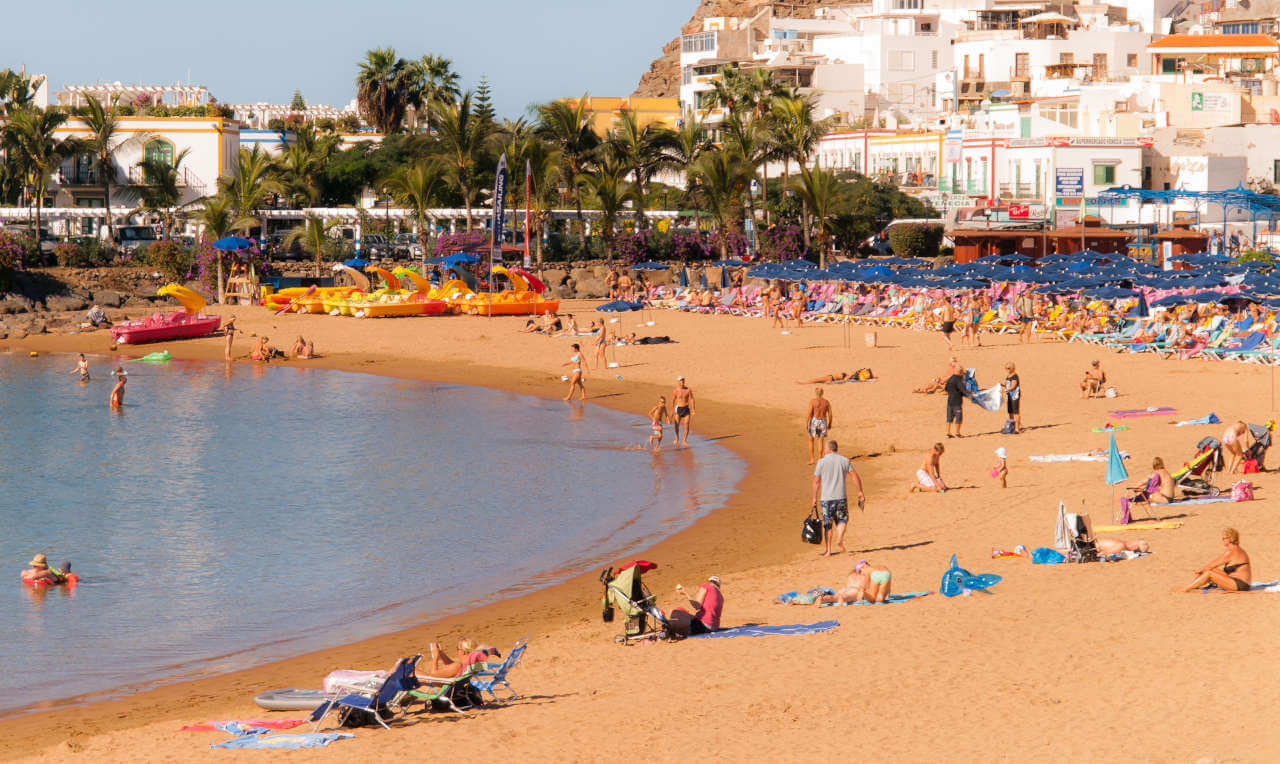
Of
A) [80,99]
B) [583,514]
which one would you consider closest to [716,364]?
[583,514]

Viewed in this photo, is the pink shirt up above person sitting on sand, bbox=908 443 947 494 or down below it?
below

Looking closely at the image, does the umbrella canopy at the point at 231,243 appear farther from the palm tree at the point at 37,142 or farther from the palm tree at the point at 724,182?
the palm tree at the point at 724,182

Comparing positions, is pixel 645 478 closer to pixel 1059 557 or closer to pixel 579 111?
pixel 1059 557

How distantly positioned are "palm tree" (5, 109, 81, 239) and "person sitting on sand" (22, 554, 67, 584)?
43.0 m

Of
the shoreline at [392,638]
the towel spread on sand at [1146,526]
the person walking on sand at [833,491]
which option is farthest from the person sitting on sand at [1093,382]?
the person walking on sand at [833,491]

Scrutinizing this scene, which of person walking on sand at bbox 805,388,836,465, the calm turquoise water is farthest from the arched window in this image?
person walking on sand at bbox 805,388,836,465

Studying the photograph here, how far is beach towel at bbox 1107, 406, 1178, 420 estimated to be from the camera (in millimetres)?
22438

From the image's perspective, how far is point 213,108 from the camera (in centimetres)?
7494

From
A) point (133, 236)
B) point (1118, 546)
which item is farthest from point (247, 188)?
point (1118, 546)

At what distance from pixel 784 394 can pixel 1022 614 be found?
Result: 16.1 metres

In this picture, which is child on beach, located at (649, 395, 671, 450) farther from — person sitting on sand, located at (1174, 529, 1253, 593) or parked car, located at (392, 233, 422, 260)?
parked car, located at (392, 233, 422, 260)

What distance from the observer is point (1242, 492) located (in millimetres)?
15570

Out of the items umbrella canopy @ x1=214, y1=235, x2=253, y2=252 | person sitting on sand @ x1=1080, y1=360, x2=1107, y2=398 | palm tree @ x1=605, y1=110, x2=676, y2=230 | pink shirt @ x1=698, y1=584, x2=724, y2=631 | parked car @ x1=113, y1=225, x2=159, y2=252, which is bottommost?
pink shirt @ x1=698, y1=584, x2=724, y2=631

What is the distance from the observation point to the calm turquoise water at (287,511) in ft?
45.4
